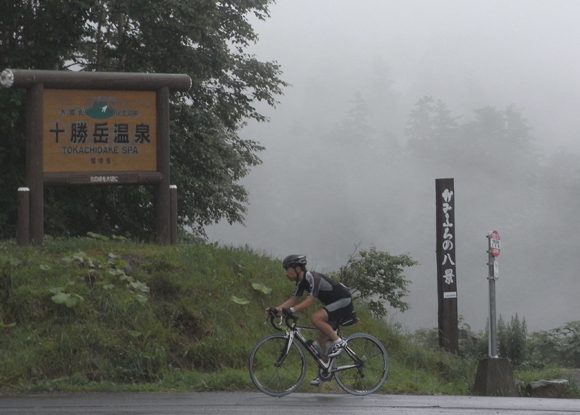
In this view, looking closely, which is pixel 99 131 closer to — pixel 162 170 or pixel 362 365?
pixel 162 170

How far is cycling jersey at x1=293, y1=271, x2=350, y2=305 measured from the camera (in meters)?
10.7

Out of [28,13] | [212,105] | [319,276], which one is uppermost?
[28,13]

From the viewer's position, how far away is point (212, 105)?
27.2 m

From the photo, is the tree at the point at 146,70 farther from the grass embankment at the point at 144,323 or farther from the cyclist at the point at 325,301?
the cyclist at the point at 325,301

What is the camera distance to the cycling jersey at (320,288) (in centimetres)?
1070

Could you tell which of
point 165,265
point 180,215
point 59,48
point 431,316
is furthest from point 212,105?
point 431,316

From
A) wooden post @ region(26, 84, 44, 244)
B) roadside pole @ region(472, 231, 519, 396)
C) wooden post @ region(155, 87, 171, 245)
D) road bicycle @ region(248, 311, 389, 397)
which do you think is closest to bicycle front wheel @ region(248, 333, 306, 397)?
road bicycle @ region(248, 311, 389, 397)

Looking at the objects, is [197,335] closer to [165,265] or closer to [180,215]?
[165,265]

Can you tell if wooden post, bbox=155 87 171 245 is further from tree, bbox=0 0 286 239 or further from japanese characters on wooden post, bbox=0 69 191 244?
tree, bbox=0 0 286 239

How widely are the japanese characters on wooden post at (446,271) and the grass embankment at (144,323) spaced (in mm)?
780

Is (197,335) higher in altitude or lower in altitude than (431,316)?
higher

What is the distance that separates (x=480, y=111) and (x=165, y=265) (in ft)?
359

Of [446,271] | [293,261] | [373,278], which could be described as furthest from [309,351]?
[373,278]

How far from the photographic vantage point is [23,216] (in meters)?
15.8
